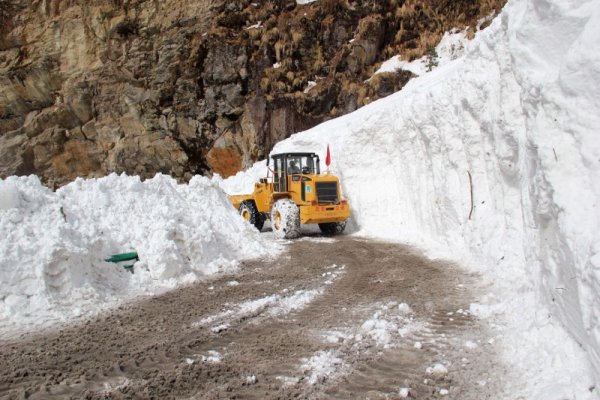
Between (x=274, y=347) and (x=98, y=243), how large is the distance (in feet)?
11.7

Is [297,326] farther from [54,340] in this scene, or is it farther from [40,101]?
[40,101]

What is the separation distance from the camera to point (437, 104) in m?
9.75

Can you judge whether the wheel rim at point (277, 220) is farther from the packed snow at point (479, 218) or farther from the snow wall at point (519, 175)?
the snow wall at point (519, 175)

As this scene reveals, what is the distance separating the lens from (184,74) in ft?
90.1

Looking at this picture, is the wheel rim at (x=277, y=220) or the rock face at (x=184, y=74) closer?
the wheel rim at (x=277, y=220)

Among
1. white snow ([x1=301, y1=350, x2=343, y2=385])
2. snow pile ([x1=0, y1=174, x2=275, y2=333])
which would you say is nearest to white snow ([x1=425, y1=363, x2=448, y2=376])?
white snow ([x1=301, y1=350, x2=343, y2=385])

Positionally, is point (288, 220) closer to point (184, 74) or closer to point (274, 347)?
point (274, 347)

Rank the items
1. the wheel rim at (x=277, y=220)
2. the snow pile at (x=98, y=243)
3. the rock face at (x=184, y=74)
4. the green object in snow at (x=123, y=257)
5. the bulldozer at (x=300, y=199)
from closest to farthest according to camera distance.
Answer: the snow pile at (x=98, y=243) < the green object in snow at (x=123, y=257) < the bulldozer at (x=300, y=199) < the wheel rim at (x=277, y=220) < the rock face at (x=184, y=74)

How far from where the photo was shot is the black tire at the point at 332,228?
41.4 feet

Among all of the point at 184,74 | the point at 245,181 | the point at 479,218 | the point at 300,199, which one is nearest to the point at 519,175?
the point at 479,218

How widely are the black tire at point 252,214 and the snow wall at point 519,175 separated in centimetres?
299

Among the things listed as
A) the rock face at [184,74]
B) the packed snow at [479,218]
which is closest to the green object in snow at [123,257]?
the packed snow at [479,218]

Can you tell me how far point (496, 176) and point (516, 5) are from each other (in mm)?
2505

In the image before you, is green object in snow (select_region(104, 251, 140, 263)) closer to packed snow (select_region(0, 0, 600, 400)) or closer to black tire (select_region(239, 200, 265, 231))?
packed snow (select_region(0, 0, 600, 400))
